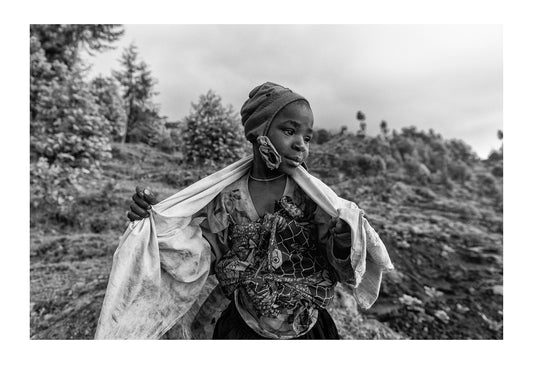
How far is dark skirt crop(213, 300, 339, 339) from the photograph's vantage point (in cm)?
177

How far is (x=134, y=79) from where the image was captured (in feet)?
17.9

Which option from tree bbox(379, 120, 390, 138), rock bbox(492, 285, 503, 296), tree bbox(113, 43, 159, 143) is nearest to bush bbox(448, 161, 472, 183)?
tree bbox(379, 120, 390, 138)

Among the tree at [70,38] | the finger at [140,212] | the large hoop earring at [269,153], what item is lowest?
the finger at [140,212]

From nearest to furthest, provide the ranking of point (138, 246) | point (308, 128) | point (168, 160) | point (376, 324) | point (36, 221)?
point (138, 246) → point (308, 128) → point (376, 324) → point (36, 221) → point (168, 160)

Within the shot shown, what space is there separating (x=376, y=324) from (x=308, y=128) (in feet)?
8.63

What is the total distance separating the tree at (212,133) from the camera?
15.2 feet

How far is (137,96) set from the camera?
5730mm

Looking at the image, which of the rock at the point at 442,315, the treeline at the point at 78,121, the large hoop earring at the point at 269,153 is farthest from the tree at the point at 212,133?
the large hoop earring at the point at 269,153

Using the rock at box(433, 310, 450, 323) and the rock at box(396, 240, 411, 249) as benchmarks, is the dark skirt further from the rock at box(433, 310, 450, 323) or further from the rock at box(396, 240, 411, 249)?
the rock at box(396, 240, 411, 249)

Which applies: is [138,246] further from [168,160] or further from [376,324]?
[168,160]

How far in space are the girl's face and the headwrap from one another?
2 cm

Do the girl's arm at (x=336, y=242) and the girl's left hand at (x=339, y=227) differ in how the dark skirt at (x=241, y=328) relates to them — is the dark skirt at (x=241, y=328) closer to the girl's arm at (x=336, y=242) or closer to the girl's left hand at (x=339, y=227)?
the girl's arm at (x=336, y=242)

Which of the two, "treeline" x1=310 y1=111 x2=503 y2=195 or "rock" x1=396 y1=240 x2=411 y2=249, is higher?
"treeline" x1=310 y1=111 x2=503 y2=195

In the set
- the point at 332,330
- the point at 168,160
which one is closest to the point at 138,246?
the point at 332,330
